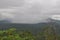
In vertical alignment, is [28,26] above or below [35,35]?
above

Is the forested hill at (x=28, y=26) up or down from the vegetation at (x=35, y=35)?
up

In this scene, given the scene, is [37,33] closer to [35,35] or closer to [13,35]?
[35,35]

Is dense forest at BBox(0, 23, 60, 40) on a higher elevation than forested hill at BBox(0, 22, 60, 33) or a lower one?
lower

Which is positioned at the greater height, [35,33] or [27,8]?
[27,8]

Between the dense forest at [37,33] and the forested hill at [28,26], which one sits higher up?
the forested hill at [28,26]

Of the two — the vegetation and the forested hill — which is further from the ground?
the forested hill

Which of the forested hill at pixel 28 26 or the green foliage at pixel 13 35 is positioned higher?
the forested hill at pixel 28 26

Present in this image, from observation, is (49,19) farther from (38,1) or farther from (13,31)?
(13,31)

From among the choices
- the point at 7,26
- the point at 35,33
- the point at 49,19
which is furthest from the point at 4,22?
the point at 49,19

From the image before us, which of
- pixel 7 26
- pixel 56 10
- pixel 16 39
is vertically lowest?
pixel 16 39

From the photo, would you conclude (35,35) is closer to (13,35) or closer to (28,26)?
(28,26)

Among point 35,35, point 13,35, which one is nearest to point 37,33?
point 35,35
